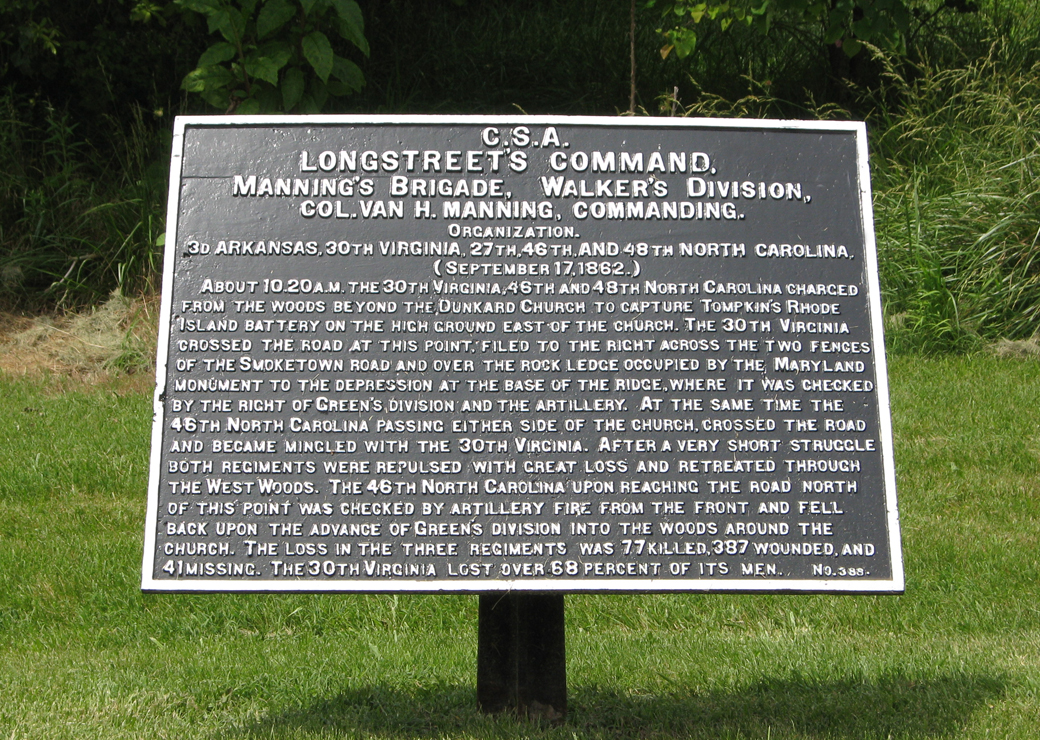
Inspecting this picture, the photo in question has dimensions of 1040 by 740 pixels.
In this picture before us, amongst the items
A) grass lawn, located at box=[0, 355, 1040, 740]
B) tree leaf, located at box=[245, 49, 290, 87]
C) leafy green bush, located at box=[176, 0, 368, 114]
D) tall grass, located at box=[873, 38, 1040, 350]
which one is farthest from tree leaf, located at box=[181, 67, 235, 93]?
tall grass, located at box=[873, 38, 1040, 350]

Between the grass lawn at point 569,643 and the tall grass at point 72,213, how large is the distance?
3116 mm

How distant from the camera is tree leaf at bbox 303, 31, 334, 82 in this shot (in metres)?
7.07

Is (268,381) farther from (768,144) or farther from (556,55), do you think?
(556,55)

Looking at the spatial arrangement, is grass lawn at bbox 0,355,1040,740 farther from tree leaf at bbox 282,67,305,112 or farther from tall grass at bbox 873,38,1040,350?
tree leaf at bbox 282,67,305,112

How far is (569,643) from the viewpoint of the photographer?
462 centimetres

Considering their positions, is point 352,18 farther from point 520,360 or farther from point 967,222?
point 967,222

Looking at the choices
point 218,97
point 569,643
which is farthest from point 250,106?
point 569,643

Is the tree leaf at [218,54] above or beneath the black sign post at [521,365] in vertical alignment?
above

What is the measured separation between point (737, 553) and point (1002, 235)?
5.96m

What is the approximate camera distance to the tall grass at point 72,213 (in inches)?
368

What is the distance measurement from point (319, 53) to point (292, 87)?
386mm

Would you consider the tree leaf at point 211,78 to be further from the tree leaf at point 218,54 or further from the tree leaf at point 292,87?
the tree leaf at point 292,87

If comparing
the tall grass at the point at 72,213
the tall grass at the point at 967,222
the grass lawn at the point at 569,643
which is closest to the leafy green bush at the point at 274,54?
the tall grass at the point at 72,213

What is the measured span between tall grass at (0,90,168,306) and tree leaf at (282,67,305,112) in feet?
7.81
